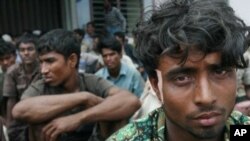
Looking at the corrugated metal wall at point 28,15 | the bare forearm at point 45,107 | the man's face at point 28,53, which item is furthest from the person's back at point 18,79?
the corrugated metal wall at point 28,15

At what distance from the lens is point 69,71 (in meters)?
3.25

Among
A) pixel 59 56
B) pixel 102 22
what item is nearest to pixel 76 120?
pixel 59 56

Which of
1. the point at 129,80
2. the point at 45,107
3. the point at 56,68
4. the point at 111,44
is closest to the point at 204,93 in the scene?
the point at 45,107

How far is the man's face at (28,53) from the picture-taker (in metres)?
5.25

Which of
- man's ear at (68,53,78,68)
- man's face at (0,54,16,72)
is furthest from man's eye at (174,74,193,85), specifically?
man's face at (0,54,16,72)

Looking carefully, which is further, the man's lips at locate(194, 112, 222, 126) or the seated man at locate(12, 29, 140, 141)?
the seated man at locate(12, 29, 140, 141)

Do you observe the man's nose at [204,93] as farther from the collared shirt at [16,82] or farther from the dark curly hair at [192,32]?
the collared shirt at [16,82]

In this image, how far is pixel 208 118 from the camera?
5.97ft

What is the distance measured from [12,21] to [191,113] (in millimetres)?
9997

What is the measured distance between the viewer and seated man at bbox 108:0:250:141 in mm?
1825

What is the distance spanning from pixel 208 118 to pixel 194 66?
0.62 feet

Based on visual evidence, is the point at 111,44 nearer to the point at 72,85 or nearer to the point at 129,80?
the point at 129,80

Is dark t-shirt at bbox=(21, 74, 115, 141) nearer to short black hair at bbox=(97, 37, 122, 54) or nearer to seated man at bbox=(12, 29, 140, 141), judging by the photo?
seated man at bbox=(12, 29, 140, 141)

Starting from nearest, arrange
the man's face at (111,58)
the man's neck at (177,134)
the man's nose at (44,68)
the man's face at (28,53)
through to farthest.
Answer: the man's neck at (177,134)
the man's nose at (44,68)
the man's face at (28,53)
the man's face at (111,58)
